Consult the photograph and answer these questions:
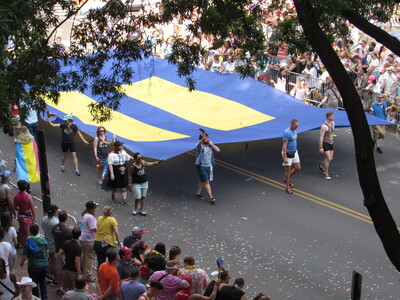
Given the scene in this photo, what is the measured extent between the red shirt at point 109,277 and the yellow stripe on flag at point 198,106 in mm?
9017

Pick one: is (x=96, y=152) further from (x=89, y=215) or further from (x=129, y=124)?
(x=89, y=215)

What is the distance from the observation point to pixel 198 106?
20266 mm

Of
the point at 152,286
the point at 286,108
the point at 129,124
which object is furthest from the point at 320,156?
the point at 152,286

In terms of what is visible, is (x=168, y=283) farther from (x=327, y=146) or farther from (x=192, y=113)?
(x=192, y=113)

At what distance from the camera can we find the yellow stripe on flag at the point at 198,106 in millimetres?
19062

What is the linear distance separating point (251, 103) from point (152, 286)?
1186cm

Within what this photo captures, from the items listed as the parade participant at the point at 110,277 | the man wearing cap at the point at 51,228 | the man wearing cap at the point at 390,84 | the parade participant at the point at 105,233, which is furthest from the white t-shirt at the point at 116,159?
the man wearing cap at the point at 390,84

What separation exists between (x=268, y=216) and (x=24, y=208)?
5420mm

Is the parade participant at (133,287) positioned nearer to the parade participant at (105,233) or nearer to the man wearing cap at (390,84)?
the parade participant at (105,233)

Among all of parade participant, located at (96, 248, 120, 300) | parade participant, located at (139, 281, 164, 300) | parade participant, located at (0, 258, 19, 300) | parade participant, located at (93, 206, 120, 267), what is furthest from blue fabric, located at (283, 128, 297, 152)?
parade participant, located at (0, 258, 19, 300)

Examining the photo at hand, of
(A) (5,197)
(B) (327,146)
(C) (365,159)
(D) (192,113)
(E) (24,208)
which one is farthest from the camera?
(D) (192,113)

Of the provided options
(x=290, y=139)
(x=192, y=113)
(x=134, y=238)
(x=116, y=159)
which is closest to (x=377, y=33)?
(x=134, y=238)

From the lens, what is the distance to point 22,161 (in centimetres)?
1616

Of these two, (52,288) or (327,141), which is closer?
(52,288)
